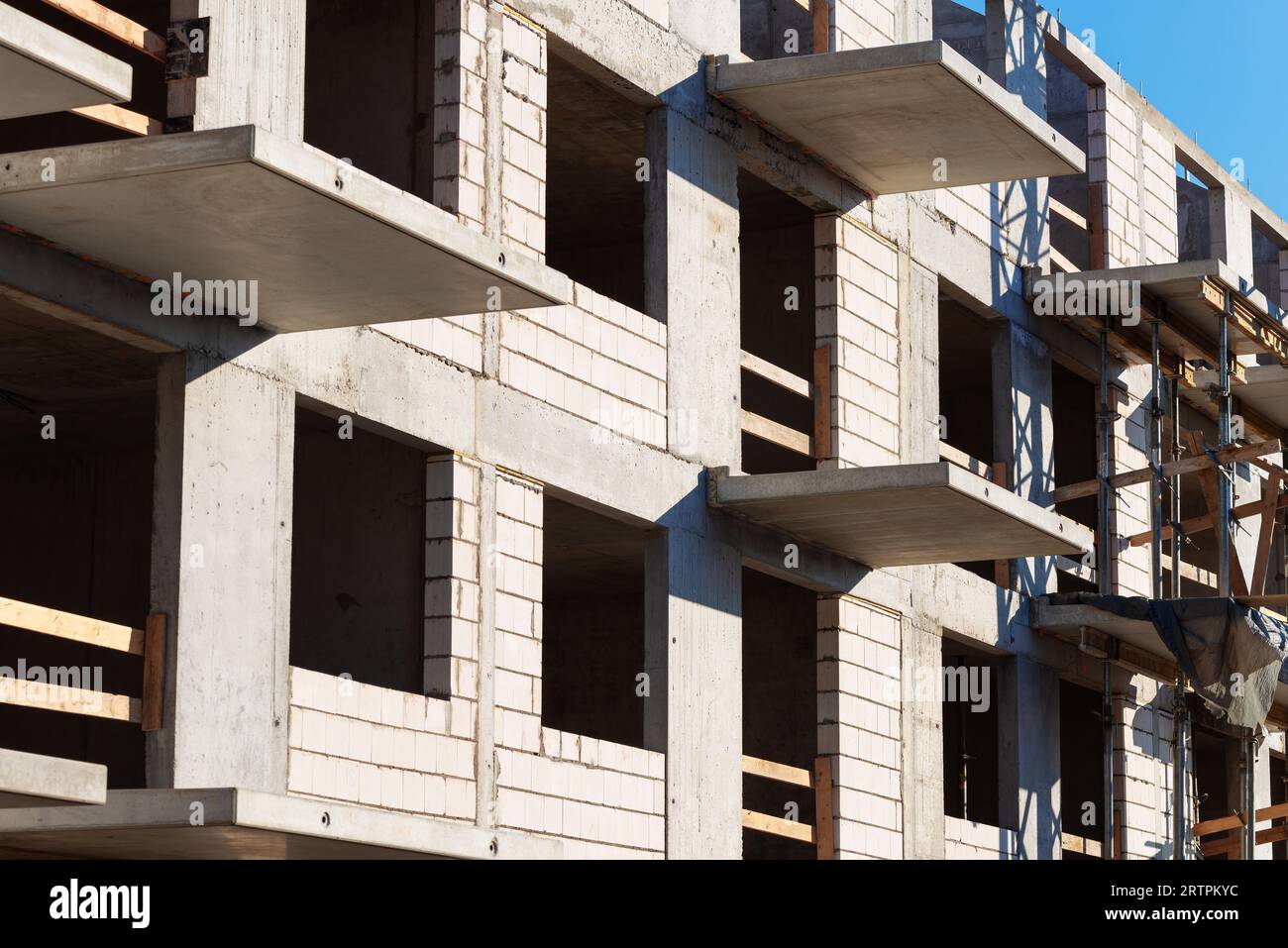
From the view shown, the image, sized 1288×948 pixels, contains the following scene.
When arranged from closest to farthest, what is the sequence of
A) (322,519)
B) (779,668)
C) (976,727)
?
(322,519), (779,668), (976,727)

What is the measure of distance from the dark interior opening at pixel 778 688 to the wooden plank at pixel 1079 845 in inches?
92.8

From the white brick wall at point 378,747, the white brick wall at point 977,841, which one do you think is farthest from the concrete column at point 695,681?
the white brick wall at point 977,841

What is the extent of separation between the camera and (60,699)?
10.7 metres

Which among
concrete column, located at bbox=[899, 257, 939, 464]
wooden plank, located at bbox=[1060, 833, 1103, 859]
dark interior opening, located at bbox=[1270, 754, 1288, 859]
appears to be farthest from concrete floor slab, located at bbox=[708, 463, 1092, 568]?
dark interior opening, located at bbox=[1270, 754, 1288, 859]

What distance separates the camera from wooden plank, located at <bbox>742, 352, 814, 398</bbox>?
1688cm

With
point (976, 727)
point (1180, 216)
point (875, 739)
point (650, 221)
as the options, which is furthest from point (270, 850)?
point (1180, 216)

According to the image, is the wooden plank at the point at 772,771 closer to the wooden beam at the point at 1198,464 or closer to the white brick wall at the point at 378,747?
the white brick wall at the point at 378,747

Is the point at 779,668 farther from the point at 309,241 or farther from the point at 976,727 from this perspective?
the point at 309,241

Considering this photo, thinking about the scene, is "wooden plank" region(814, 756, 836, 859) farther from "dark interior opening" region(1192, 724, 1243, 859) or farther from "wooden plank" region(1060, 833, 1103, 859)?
"dark interior opening" region(1192, 724, 1243, 859)

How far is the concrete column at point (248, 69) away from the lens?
11781 millimetres

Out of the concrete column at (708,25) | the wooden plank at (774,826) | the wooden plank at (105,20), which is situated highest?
the concrete column at (708,25)

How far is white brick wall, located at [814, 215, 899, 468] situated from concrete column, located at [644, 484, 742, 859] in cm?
187

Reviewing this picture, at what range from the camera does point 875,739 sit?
1792 centimetres

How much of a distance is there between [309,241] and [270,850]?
3003 millimetres
